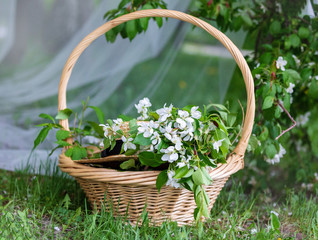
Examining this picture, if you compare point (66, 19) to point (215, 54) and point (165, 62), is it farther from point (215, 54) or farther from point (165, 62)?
point (215, 54)

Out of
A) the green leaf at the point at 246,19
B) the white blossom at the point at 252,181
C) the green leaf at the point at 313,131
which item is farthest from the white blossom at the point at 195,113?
the green leaf at the point at 313,131

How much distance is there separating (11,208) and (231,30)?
3.45 feet

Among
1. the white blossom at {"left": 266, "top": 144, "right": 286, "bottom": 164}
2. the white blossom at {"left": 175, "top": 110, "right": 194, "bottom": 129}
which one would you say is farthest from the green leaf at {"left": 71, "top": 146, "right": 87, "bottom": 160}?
the white blossom at {"left": 266, "top": 144, "right": 286, "bottom": 164}

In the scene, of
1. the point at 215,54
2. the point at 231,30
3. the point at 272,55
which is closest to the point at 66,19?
the point at 215,54

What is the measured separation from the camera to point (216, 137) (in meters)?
1.00

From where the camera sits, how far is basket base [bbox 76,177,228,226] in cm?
103

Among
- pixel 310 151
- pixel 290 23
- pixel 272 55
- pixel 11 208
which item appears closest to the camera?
pixel 11 208

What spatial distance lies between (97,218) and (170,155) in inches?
13.6

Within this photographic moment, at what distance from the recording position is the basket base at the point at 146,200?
1.03 m

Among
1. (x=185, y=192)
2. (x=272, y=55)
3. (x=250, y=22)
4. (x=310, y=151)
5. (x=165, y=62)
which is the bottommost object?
(x=310, y=151)

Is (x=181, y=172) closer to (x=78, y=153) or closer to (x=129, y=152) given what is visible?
(x=129, y=152)

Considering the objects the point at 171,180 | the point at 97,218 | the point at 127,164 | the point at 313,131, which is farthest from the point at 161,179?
the point at 313,131

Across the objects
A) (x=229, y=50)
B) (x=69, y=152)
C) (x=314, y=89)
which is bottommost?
(x=69, y=152)

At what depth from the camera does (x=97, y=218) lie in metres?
1.13
